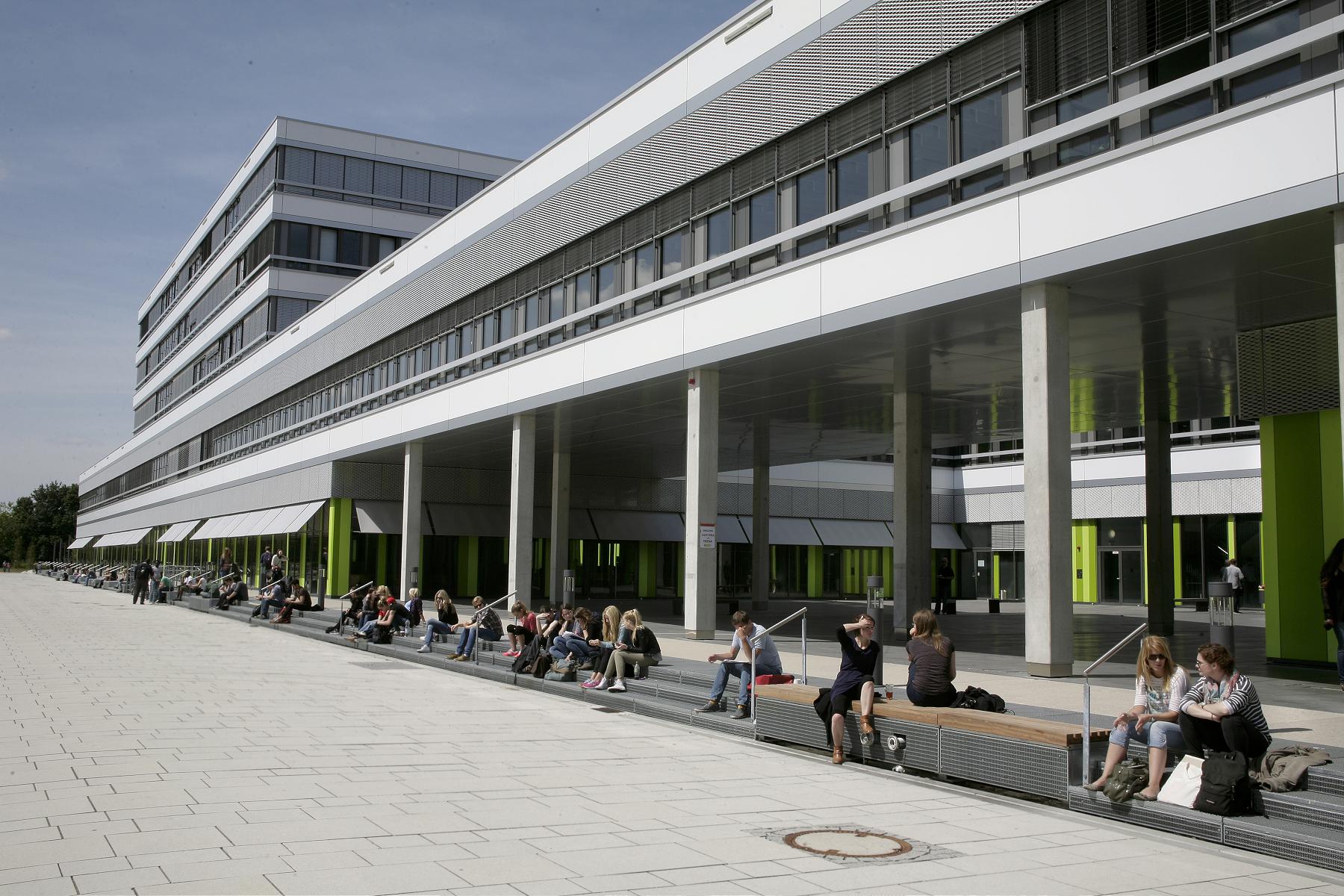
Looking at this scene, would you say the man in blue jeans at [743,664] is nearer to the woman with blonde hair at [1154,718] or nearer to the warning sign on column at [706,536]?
the woman with blonde hair at [1154,718]

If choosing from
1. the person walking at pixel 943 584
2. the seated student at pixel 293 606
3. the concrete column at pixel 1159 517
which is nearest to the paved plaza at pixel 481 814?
the concrete column at pixel 1159 517

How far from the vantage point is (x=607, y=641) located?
16266 millimetres

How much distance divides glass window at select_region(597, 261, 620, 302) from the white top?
18075 millimetres

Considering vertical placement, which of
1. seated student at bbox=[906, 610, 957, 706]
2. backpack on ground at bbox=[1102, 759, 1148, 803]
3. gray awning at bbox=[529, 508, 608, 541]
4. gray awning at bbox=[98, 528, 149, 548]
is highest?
gray awning at bbox=[529, 508, 608, 541]

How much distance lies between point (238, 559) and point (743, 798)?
47803 millimetres

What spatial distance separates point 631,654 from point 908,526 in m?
8.98

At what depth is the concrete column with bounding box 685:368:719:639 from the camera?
68.1 ft

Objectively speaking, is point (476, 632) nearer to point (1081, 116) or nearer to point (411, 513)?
point (1081, 116)

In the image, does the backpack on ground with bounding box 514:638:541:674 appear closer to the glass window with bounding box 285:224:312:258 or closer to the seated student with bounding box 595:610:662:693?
the seated student with bounding box 595:610:662:693

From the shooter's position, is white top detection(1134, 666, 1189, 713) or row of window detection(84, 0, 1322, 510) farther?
row of window detection(84, 0, 1322, 510)

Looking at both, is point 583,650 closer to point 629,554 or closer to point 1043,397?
point 1043,397

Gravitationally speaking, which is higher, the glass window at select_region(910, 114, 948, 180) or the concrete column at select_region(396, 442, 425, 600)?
the glass window at select_region(910, 114, 948, 180)

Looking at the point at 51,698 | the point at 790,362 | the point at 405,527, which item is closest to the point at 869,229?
the point at 790,362

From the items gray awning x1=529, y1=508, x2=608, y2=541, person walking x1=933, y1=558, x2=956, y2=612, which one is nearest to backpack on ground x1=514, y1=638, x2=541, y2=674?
person walking x1=933, y1=558, x2=956, y2=612
